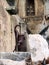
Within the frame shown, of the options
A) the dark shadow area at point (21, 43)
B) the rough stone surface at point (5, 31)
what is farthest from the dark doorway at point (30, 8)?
the dark shadow area at point (21, 43)

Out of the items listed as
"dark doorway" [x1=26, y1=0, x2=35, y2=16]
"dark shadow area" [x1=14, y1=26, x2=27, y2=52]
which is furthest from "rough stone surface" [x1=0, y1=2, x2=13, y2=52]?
"dark doorway" [x1=26, y1=0, x2=35, y2=16]

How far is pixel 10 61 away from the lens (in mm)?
4199

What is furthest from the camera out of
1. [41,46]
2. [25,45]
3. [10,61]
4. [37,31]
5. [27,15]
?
[27,15]

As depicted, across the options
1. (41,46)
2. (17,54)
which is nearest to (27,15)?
(41,46)

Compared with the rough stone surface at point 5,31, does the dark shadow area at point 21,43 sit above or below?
above

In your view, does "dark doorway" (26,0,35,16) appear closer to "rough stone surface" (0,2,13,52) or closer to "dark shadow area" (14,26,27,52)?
"rough stone surface" (0,2,13,52)

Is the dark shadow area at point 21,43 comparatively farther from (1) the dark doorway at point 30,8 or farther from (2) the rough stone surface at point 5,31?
(1) the dark doorway at point 30,8

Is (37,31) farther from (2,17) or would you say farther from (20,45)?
(20,45)

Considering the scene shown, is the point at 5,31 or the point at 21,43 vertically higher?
the point at 21,43

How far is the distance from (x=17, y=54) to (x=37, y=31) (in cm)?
1364

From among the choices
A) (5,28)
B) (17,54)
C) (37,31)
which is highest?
(17,54)

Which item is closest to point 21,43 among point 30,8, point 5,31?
point 5,31

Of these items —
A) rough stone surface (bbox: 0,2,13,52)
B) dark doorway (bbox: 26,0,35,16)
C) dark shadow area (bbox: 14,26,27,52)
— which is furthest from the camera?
dark doorway (bbox: 26,0,35,16)

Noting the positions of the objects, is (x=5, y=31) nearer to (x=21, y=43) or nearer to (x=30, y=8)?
(x=21, y=43)
